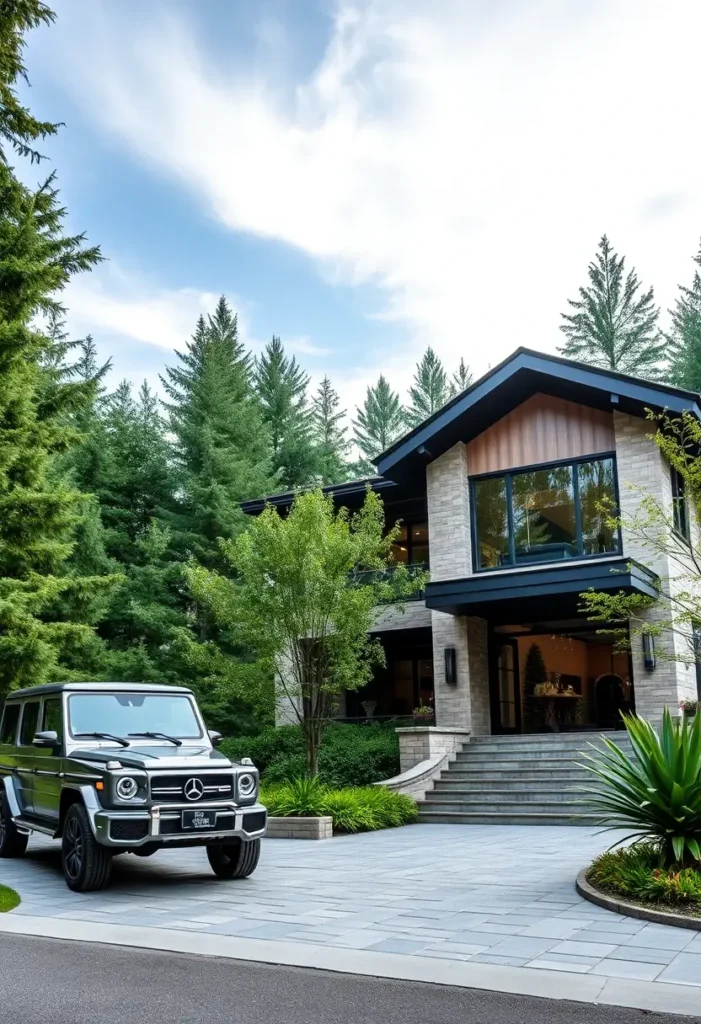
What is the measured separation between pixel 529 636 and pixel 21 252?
47.5ft

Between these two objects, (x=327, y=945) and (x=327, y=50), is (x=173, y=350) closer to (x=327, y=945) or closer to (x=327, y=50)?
(x=327, y=50)

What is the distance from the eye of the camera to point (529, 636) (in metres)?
23.3

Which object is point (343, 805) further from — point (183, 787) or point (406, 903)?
point (406, 903)

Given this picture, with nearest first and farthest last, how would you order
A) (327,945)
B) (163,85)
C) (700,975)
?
(700,975)
(327,945)
(163,85)

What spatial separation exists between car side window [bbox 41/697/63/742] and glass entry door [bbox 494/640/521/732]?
501 inches

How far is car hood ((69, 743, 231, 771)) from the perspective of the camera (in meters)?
8.77

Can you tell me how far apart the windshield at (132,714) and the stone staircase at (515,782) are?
6.97 metres

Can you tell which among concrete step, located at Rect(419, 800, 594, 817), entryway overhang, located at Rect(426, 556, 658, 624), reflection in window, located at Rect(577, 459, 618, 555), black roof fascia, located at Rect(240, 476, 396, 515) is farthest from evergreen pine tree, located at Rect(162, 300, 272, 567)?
concrete step, located at Rect(419, 800, 594, 817)

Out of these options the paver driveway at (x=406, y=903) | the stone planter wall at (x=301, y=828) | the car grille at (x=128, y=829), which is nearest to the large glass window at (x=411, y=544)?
the stone planter wall at (x=301, y=828)

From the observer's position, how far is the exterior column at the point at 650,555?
1753cm

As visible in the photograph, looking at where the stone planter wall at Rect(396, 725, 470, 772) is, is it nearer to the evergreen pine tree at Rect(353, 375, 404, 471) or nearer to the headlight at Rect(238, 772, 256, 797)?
the headlight at Rect(238, 772, 256, 797)

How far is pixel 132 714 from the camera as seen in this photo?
10.2 m

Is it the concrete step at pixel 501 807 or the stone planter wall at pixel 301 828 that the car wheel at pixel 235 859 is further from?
the concrete step at pixel 501 807

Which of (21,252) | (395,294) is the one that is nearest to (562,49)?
(21,252)
